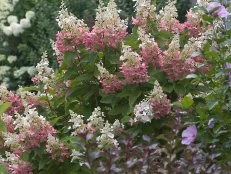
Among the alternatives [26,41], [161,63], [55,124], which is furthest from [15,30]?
[161,63]

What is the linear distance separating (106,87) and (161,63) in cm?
34

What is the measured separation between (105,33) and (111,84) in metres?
0.31

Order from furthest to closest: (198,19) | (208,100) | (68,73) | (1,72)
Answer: (1,72)
(198,19)
(68,73)
(208,100)

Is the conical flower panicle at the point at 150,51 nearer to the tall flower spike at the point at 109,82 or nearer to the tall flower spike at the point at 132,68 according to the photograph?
the tall flower spike at the point at 132,68

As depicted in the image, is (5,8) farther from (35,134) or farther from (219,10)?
(219,10)

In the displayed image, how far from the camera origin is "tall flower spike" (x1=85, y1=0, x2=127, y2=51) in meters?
3.96

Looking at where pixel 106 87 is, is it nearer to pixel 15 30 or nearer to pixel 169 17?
pixel 169 17

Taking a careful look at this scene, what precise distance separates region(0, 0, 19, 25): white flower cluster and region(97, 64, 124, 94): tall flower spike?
17.3 feet

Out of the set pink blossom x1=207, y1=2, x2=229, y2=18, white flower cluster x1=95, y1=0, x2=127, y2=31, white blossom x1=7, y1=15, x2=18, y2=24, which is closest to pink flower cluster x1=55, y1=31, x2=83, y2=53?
white flower cluster x1=95, y1=0, x2=127, y2=31

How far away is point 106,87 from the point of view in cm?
387

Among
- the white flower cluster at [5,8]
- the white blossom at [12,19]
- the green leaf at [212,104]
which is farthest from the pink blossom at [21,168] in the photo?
the white flower cluster at [5,8]

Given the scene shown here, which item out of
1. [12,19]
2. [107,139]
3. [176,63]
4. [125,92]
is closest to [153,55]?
[176,63]

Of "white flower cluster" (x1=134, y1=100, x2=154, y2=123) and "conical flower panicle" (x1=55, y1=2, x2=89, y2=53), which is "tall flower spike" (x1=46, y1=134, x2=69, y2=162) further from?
"conical flower panicle" (x1=55, y1=2, x2=89, y2=53)

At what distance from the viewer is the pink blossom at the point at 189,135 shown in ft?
10.7
